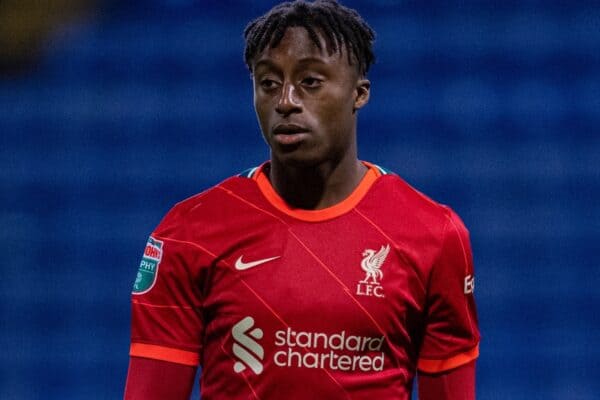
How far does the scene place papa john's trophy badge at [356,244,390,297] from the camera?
68.3 inches

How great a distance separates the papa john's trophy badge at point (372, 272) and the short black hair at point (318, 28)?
0.99ft

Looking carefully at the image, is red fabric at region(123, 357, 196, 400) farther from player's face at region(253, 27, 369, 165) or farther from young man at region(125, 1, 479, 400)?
player's face at region(253, 27, 369, 165)

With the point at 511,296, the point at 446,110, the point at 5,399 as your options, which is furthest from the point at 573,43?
the point at 5,399

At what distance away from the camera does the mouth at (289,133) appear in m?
1.72

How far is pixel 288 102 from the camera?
1715mm

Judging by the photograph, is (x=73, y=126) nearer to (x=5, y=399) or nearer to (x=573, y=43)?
(x=5, y=399)

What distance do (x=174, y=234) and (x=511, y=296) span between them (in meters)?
1.57

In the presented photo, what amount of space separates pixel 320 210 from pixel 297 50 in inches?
10.3

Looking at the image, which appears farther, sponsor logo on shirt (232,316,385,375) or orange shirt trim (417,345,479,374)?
orange shirt trim (417,345,479,374)

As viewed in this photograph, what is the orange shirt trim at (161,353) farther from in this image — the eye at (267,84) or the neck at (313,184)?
the eye at (267,84)

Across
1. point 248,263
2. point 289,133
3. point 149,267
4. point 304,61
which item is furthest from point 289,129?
point 149,267

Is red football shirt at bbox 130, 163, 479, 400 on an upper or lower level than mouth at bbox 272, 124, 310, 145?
lower

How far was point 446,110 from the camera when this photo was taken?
3.18 metres

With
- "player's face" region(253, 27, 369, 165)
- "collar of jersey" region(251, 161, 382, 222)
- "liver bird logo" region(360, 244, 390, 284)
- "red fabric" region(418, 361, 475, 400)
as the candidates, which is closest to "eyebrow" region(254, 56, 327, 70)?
"player's face" region(253, 27, 369, 165)
